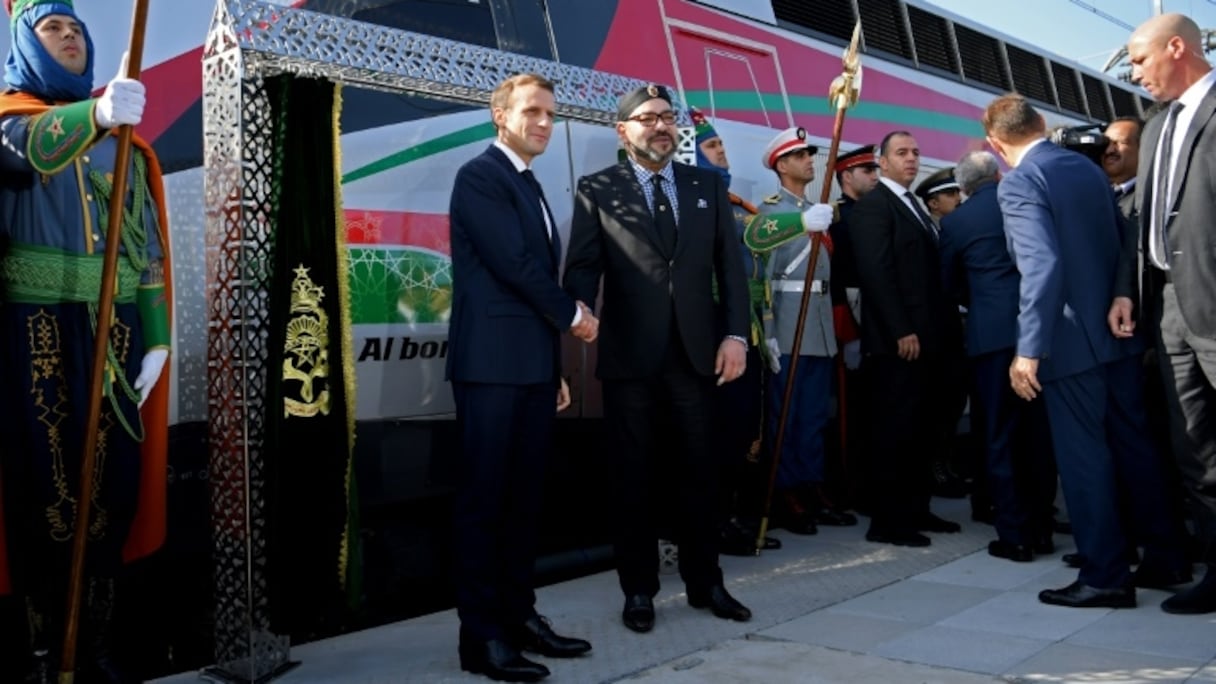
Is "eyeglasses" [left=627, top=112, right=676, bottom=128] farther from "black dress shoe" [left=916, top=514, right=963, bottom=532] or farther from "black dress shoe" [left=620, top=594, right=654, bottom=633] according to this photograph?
"black dress shoe" [left=916, top=514, right=963, bottom=532]

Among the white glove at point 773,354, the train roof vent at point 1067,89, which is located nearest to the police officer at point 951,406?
the white glove at point 773,354

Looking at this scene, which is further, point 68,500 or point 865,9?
point 865,9

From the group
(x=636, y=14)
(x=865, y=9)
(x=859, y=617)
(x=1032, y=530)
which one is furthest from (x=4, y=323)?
(x=865, y=9)

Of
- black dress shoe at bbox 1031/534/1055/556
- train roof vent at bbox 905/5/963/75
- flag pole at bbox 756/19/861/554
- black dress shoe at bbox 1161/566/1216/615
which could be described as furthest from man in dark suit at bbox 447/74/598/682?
train roof vent at bbox 905/5/963/75

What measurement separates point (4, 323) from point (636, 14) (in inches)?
133

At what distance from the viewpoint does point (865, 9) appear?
303 inches

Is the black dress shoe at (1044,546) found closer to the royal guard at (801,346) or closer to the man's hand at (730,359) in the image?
the royal guard at (801,346)

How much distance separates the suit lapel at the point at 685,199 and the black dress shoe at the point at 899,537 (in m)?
2.03

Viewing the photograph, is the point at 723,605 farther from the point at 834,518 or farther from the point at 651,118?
the point at 834,518

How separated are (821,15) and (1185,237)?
12.8 ft

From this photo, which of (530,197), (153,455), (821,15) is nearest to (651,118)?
(530,197)

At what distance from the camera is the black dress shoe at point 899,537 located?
16.2 feet

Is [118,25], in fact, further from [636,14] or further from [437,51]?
[636,14]

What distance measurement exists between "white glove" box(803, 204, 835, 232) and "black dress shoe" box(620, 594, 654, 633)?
5.29ft
